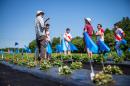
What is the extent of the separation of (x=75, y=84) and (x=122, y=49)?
13.0 metres

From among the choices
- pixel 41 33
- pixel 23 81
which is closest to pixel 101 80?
pixel 23 81

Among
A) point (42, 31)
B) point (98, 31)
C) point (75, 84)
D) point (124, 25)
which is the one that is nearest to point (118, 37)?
point (98, 31)

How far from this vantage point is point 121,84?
24.7ft

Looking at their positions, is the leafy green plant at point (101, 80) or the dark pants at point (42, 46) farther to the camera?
the dark pants at point (42, 46)

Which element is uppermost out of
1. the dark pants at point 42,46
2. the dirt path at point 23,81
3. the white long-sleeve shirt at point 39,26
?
the white long-sleeve shirt at point 39,26

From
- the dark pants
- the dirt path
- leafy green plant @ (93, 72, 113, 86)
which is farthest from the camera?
the dark pants

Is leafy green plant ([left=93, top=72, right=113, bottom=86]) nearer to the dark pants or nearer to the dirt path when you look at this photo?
the dirt path

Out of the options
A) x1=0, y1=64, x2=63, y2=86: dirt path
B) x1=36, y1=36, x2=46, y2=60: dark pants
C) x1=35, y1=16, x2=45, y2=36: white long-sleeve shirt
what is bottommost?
x1=0, y1=64, x2=63, y2=86: dirt path

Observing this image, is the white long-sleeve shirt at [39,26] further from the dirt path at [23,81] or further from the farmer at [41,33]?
the dirt path at [23,81]

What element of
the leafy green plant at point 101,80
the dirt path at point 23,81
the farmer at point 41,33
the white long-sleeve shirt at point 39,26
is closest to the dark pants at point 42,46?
the farmer at point 41,33

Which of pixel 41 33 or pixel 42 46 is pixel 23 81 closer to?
pixel 42 46

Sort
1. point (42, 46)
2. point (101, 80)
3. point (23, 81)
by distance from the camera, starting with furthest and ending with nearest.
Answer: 1. point (42, 46)
2. point (23, 81)
3. point (101, 80)

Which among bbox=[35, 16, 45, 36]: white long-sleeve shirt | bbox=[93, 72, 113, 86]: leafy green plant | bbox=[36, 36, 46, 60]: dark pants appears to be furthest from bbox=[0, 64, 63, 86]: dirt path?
bbox=[35, 16, 45, 36]: white long-sleeve shirt

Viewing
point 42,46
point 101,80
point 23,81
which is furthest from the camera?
point 42,46
